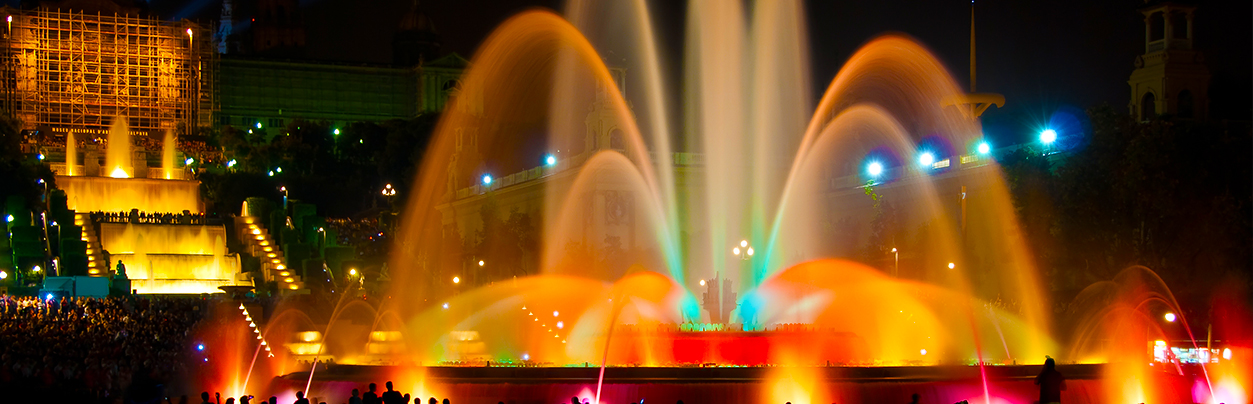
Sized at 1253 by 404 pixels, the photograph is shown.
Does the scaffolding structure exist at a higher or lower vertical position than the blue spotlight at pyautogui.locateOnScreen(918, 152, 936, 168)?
higher

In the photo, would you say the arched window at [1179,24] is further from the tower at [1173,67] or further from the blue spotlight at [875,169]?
the blue spotlight at [875,169]

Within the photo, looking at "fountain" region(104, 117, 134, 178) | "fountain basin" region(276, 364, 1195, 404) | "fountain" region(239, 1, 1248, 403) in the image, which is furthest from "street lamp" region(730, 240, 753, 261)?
"fountain" region(104, 117, 134, 178)

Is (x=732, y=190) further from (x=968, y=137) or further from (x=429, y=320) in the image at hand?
(x=968, y=137)

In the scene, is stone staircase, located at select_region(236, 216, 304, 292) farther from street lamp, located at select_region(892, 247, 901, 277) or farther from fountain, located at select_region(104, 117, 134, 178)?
street lamp, located at select_region(892, 247, 901, 277)

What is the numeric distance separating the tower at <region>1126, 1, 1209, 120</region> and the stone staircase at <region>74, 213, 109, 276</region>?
42189 mm

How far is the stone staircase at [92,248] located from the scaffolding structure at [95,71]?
41.0 meters

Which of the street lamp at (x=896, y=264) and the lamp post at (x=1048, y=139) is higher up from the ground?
the lamp post at (x=1048, y=139)

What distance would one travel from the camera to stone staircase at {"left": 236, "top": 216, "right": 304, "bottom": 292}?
51188mm

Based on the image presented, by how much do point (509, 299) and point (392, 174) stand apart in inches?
1808

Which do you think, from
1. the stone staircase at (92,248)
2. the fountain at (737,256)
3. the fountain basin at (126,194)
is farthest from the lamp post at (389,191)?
the stone staircase at (92,248)

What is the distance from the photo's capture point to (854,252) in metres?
55.9

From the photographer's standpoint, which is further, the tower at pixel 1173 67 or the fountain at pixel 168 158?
the fountain at pixel 168 158

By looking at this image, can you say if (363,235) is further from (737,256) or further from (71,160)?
(737,256)

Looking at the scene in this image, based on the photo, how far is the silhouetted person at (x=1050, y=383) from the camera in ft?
55.4
